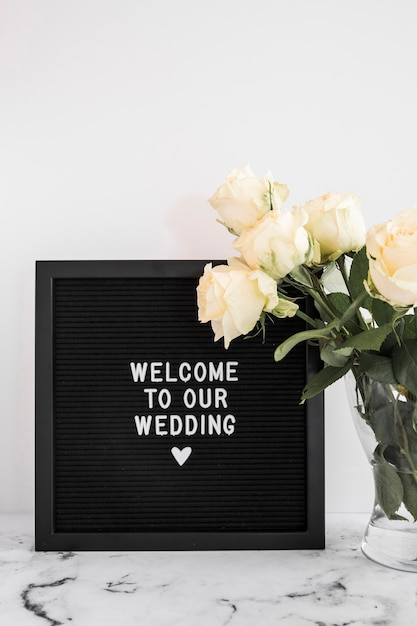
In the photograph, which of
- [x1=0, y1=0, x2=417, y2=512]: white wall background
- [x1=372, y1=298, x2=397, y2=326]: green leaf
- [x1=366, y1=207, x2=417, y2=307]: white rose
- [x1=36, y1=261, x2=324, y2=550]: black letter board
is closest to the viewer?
[x1=366, y1=207, x2=417, y2=307]: white rose

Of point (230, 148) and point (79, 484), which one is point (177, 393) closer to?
point (79, 484)

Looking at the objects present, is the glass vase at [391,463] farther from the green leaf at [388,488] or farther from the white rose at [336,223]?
the white rose at [336,223]

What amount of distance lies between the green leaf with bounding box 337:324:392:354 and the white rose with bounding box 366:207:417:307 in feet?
0.14

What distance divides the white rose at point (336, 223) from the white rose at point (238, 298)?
9 cm

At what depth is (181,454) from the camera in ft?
3.02

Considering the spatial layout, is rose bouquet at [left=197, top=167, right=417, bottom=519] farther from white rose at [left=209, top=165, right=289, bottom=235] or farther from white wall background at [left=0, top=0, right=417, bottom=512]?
white wall background at [left=0, top=0, right=417, bottom=512]

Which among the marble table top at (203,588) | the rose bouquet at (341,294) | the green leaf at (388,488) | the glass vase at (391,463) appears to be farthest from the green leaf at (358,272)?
the marble table top at (203,588)

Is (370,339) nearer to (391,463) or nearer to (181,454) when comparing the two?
(391,463)

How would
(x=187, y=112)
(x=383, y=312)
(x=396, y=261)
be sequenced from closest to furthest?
(x=396, y=261) → (x=383, y=312) → (x=187, y=112)

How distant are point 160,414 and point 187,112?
0.50 m

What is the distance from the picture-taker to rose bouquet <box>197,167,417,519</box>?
73 cm

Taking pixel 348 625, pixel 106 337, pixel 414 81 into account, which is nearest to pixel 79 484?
pixel 106 337

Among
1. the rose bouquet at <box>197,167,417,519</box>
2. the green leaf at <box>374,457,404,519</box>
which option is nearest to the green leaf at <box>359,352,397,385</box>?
the rose bouquet at <box>197,167,417,519</box>

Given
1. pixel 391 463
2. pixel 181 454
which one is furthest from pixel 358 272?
pixel 181 454
